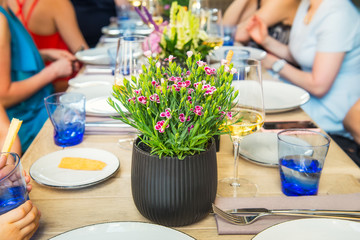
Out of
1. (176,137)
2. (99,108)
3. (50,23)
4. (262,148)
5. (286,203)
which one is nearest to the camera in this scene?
(176,137)

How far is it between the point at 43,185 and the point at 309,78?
1.31 m

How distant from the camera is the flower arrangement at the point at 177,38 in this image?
1.21m

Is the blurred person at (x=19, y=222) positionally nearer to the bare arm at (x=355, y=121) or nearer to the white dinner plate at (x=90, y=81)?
the white dinner plate at (x=90, y=81)

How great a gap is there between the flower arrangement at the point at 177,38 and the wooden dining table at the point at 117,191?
375 millimetres

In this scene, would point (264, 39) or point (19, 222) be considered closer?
point (19, 222)

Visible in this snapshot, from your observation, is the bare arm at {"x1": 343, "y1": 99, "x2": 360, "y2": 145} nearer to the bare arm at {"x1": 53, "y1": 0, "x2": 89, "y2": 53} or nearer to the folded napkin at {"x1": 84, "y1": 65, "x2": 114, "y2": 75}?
the folded napkin at {"x1": 84, "y1": 65, "x2": 114, "y2": 75}

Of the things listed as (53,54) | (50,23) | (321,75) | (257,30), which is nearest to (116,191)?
(321,75)

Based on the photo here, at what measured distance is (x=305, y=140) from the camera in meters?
0.87

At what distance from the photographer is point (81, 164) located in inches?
32.4

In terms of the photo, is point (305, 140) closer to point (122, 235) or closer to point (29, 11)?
point (122, 235)

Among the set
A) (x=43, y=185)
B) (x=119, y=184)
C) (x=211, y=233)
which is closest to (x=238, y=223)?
(x=211, y=233)

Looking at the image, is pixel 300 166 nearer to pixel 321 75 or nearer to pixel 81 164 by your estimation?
pixel 81 164

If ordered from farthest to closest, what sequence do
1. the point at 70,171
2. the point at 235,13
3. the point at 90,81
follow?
the point at 235,13, the point at 90,81, the point at 70,171

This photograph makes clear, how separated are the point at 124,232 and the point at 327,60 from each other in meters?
1.32
